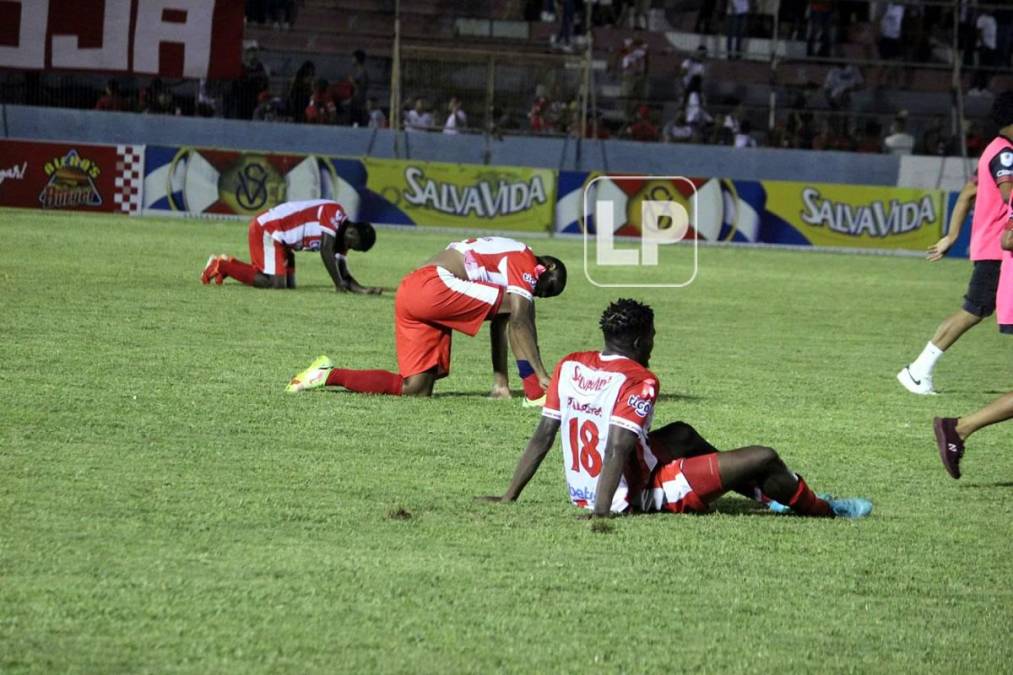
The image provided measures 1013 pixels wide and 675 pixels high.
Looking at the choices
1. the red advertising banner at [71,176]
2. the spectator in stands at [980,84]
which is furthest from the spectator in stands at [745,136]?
Result: the red advertising banner at [71,176]

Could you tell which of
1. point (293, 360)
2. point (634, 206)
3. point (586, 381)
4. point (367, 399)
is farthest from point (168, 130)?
point (586, 381)

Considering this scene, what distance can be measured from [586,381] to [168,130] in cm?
2650

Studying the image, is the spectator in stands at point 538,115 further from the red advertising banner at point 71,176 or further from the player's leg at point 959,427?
the player's leg at point 959,427

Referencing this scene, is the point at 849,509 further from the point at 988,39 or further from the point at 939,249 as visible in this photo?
the point at 988,39

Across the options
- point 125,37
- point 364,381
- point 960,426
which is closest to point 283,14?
point 125,37

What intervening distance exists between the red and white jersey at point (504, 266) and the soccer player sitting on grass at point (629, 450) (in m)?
3.62

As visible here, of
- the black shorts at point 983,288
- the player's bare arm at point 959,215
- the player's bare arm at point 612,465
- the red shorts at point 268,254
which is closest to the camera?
the player's bare arm at point 612,465

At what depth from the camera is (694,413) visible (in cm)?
1130

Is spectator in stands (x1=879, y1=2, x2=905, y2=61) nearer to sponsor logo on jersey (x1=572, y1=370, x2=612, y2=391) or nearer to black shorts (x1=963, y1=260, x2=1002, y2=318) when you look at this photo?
black shorts (x1=963, y1=260, x2=1002, y2=318)

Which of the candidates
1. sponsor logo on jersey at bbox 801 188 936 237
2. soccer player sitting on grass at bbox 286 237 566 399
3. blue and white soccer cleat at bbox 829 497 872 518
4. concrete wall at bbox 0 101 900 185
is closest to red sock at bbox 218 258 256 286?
soccer player sitting on grass at bbox 286 237 566 399

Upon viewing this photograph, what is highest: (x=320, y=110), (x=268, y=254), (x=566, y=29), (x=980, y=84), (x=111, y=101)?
(x=566, y=29)

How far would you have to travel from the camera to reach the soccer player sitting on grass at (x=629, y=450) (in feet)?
23.5

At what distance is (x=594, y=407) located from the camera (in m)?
7.21

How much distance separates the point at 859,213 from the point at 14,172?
53.5 feet
